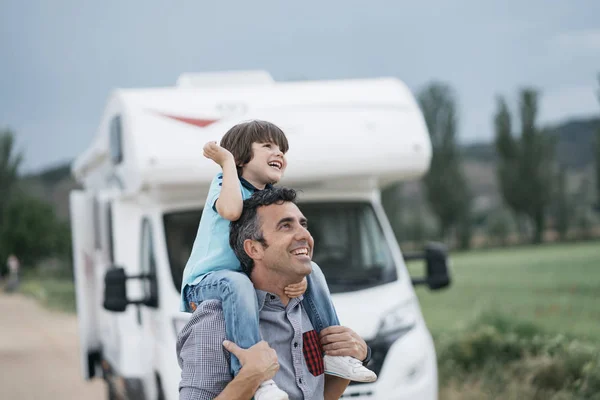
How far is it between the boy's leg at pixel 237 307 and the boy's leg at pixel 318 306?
24 centimetres

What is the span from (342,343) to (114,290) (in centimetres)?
391

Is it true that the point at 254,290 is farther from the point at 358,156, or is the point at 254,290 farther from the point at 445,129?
the point at 445,129

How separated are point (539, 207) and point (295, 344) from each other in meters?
33.2

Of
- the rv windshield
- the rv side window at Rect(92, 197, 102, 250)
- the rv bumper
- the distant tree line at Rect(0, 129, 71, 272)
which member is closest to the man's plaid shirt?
the rv bumper

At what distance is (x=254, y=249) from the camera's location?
251 cm

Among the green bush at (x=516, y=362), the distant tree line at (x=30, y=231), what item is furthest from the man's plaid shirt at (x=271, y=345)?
the distant tree line at (x=30, y=231)

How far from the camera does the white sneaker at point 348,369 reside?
8.28ft

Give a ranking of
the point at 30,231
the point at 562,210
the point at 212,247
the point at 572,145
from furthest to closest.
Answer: the point at 30,231 → the point at 572,145 → the point at 562,210 → the point at 212,247

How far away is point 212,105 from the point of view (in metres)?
6.43

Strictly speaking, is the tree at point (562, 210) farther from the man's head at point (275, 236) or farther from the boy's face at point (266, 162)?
the man's head at point (275, 236)

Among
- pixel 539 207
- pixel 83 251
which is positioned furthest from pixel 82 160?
pixel 539 207

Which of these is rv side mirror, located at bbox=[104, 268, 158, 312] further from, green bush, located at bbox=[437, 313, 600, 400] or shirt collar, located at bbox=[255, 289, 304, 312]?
shirt collar, located at bbox=[255, 289, 304, 312]

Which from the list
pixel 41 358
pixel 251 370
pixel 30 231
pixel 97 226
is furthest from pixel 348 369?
pixel 30 231

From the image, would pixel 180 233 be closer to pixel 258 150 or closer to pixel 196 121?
pixel 196 121
